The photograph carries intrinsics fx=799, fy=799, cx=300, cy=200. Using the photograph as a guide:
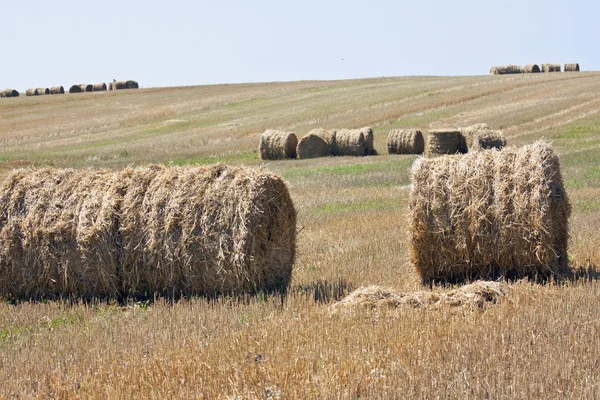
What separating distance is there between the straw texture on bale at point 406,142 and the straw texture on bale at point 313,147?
2.44 meters

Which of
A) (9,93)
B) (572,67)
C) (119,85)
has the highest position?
(119,85)

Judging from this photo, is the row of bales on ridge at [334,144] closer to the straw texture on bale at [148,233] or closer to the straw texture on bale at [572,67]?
the straw texture on bale at [148,233]

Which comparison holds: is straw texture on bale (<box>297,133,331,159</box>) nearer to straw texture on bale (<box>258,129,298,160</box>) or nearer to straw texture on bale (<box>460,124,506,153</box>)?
straw texture on bale (<box>258,129,298,160</box>)

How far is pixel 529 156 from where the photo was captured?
919 cm

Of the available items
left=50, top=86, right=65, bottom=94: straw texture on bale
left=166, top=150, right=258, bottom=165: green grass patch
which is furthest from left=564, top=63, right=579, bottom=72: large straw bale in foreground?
left=50, top=86, right=65, bottom=94: straw texture on bale

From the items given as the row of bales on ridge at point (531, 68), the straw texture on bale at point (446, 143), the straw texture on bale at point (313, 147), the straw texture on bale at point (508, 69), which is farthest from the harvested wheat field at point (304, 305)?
the straw texture on bale at point (508, 69)

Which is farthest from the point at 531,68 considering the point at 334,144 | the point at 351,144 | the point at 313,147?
the point at 313,147

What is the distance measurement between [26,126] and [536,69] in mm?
42951

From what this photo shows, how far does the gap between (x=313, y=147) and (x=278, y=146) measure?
1.49 meters

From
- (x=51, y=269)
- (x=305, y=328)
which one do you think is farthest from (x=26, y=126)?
(x=305, y=328)

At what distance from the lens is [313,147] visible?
30.5 m

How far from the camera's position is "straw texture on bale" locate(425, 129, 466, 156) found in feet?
89.5

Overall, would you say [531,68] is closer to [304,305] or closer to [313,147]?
[313,147]

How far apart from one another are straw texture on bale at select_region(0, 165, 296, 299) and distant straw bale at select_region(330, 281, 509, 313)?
4.32 feet
